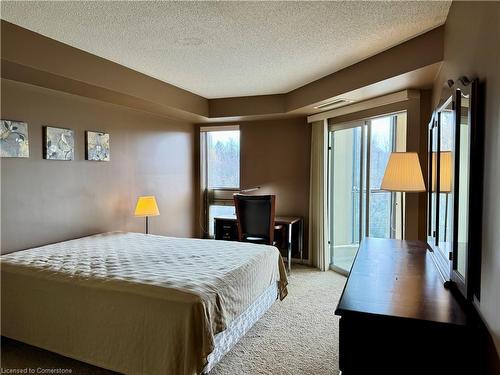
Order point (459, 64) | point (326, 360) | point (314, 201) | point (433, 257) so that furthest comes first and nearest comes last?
point (314, 201), point (326, 360), point (433, 257), point (459, 64)

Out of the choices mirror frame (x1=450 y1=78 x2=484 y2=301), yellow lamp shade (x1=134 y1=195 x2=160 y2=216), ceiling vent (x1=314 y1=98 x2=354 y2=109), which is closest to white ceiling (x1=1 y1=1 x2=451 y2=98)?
ceiling vent (x1=314 y1=98 x2=354 y2=109)

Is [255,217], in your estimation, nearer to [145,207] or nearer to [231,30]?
[145,207]

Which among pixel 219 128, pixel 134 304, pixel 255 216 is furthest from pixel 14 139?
pixel 219 128

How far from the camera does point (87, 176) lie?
374 centimetres

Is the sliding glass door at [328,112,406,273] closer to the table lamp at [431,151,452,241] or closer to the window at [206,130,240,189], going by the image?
the window at [206,130,240,189]

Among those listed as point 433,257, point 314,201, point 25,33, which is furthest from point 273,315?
point 25,33

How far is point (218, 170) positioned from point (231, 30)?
3.16 meters

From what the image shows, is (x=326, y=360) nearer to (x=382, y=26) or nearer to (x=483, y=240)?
(x=483, y=240)

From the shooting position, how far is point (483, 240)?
4.05 ft

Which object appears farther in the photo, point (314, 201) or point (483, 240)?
point (314, 201)

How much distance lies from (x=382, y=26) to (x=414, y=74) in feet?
1.82

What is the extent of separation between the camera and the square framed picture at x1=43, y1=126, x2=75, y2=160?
3.28 m

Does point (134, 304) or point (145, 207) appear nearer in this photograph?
point (134, 304)

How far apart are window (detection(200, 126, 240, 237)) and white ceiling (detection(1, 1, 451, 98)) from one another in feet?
6.39
